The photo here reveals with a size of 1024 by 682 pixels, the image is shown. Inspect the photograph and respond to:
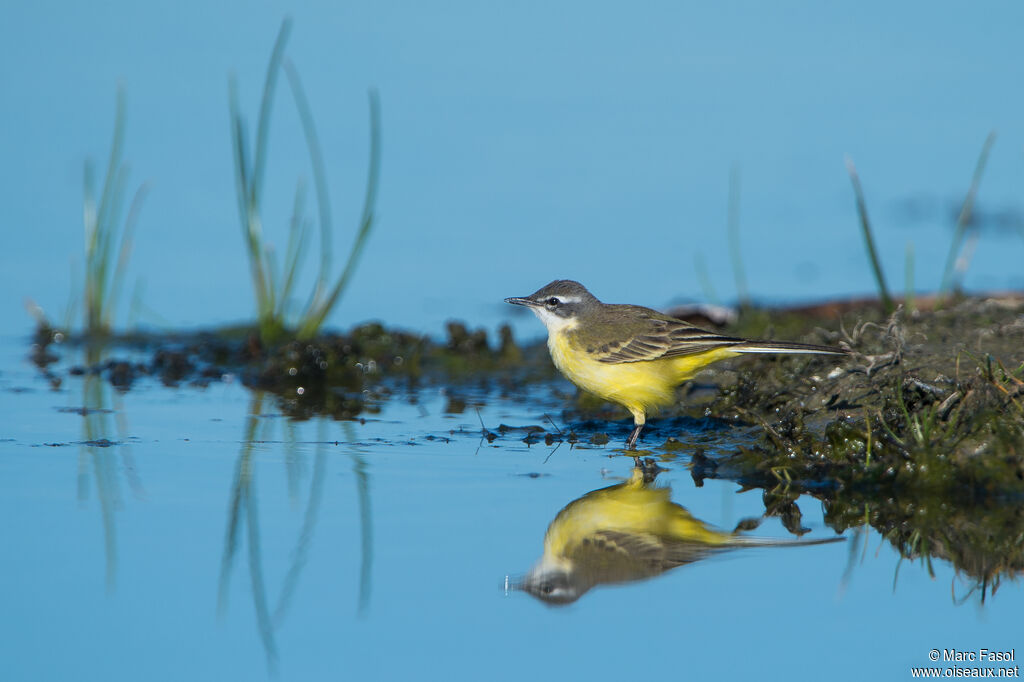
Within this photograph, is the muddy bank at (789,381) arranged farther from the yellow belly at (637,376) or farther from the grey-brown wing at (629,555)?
the grey-brown wing at (629,555)

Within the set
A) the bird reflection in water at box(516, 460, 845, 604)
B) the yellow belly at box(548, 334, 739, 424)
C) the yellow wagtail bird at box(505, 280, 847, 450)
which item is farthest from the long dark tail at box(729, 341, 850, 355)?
the bird reflection in water at box(516, 460, 845, 604)

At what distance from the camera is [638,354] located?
7.93 m

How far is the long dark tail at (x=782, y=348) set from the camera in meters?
7.18

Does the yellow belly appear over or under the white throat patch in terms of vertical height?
under

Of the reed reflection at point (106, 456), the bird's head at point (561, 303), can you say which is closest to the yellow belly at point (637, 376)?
the bird's head at point (561, 303)

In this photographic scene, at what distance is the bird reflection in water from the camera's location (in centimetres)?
498

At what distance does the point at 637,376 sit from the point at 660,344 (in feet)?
1.08

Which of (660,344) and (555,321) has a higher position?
(555,321)

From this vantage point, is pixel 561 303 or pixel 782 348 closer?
pixel 782 348

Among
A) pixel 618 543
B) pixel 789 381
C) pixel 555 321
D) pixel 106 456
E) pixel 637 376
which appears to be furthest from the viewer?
pixel 555 321

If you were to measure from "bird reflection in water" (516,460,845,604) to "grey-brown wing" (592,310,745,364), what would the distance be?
1.76 meters

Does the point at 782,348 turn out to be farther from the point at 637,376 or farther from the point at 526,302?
the point at 526,302

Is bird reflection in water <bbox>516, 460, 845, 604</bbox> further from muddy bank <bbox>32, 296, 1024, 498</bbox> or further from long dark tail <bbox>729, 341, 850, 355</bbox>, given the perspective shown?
long dark tail <bbox>729, 341, 850, 355</bbox>

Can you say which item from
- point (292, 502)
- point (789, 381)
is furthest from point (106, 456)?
point (789, 381)
